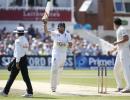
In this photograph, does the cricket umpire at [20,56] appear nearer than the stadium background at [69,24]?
Yes

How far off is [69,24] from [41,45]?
867cm

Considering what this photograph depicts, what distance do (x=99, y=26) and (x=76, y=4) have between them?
11.7 ft

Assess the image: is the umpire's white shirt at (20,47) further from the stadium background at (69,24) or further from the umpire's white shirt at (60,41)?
the stadium background at (69,24)

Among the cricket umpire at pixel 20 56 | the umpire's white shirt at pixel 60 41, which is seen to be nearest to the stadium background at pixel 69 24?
the umpire's white shirt at pixel 60 41

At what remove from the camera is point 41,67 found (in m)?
42.8

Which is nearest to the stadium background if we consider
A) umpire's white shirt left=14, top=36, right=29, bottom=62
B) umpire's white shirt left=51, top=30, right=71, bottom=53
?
umpire's white shirt left=51, top=30, right=71, bottom=53

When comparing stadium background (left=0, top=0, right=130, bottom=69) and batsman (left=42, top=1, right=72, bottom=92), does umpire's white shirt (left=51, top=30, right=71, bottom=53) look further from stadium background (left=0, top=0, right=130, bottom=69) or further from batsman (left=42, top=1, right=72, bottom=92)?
stadium background (left=0, top=0, right=130, bottom=69)

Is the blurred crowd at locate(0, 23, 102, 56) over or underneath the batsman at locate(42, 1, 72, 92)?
underneath

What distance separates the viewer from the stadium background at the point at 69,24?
44.2 metres

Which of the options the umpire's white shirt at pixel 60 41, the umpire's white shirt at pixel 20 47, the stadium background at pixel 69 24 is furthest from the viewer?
the stadium background at pixel 69 24

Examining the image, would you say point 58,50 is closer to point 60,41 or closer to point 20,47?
point 60,41

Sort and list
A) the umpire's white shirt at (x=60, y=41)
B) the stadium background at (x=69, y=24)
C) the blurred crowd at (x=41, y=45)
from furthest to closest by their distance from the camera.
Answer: the blurred crowd at (x=41, y=45), the stadium background at (x=69, y=24), the umpire's white shirt at (x=60, y=41)

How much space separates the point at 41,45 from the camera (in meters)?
46.0

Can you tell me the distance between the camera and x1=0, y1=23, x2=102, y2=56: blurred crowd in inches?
1768
